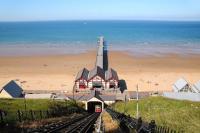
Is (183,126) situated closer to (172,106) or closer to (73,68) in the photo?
(172,106)

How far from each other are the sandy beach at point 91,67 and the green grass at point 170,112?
1524 centimetres

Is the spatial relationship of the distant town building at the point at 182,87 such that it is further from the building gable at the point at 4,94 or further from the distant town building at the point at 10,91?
the building gable at the point at 4,94

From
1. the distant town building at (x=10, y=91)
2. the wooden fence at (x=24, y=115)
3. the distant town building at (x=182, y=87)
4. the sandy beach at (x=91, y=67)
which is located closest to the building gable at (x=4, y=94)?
the distant town building at (x=10, y=91)

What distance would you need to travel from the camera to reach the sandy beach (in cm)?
5436

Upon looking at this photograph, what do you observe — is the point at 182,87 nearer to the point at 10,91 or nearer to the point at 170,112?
the point at 170,112

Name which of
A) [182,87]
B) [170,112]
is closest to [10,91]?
[170,112]

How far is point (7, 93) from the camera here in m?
41.4

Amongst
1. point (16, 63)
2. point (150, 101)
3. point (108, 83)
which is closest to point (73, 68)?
point (16, 63)

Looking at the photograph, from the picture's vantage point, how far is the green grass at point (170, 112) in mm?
24517

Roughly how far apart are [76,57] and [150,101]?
45025 millimetres

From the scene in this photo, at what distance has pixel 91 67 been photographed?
67.2 m

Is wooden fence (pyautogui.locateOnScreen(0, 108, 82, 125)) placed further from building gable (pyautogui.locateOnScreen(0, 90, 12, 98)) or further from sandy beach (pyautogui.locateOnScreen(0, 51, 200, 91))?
sandy beach (pyautogui.locateOnScreen(0, 51, 200, 91))

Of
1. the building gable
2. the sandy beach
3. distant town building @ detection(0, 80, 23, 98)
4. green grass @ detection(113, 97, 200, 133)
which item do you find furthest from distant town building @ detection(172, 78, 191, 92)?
the building gable

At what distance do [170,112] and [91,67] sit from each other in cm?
3843
